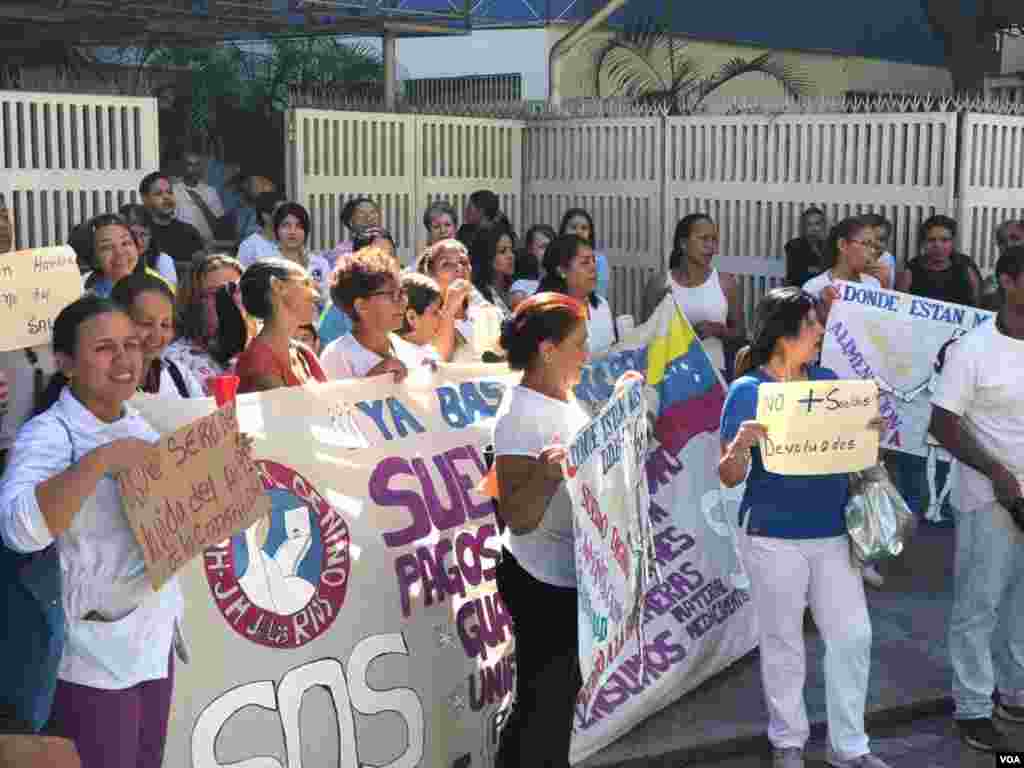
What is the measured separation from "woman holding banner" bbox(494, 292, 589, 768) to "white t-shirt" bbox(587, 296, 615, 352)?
2.97 metres

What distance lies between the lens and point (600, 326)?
8008 mm

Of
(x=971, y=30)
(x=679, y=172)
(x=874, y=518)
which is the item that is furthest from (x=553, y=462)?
(x=971, y=30)

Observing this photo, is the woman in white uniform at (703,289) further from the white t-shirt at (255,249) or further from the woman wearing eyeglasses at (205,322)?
the woman wearing eyeglasses at (205,322)

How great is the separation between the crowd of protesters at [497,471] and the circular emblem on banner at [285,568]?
0.31 metres

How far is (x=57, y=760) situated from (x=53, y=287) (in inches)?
87.5

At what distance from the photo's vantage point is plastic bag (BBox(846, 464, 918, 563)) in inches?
205

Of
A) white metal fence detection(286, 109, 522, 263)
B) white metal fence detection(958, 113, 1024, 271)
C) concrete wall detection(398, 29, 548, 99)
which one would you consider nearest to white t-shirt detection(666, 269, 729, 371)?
white metal fence detection(958, 113, 1024, 271)

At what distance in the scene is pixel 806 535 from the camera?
5250 millimetres

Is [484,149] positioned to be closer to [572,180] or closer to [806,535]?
[572,180]

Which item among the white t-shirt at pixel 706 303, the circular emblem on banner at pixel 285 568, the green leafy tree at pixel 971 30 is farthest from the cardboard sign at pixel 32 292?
the green leafy tree at pixel 971 30

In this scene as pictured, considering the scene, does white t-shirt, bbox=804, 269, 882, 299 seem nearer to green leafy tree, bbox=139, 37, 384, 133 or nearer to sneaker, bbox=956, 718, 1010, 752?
sneaker, bbox=956, 718, 1010, 752

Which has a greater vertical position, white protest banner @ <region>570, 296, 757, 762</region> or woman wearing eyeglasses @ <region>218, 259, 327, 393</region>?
woman wearing eyeglasses @ <region>218, 259, 327, 393</region>

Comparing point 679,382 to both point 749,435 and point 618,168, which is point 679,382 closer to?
point 749,435

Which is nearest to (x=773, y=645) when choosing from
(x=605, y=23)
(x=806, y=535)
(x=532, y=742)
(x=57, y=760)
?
(x=806, y=535)
